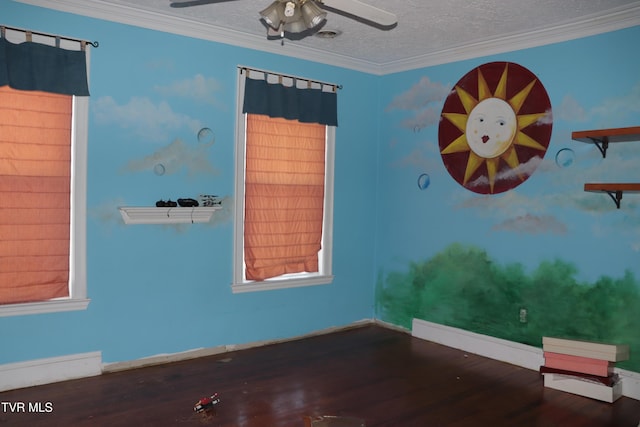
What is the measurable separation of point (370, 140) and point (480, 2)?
2.07 m

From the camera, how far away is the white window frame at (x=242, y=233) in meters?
4.38

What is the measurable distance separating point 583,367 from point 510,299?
0.83 metres

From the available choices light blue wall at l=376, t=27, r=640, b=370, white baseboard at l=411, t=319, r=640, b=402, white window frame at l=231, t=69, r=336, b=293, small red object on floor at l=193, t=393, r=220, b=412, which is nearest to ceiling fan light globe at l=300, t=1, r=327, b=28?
white window frame at l=231, t=69, r=336, b=293

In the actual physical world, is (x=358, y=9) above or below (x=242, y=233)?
above

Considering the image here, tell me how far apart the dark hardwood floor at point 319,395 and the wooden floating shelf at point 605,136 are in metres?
1.81

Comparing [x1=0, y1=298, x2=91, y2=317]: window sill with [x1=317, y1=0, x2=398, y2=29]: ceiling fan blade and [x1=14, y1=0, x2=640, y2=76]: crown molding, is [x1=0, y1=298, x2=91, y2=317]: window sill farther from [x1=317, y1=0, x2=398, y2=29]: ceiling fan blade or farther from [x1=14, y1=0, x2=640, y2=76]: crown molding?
[x1=317, y1=0, x2=398, y2=29]: ceiling fan blade

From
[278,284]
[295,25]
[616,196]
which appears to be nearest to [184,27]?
[295,25]

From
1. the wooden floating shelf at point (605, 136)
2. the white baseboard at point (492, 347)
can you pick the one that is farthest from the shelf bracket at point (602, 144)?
the white baseboard at point (492, 347)

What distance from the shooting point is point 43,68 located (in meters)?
3.46

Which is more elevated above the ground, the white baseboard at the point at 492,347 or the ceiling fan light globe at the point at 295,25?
the ceiling fan light globe at the point at 295,25

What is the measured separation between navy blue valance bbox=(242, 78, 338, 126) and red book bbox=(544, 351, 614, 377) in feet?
9.02

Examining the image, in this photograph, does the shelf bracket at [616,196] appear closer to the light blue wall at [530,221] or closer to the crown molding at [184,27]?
the light blue wall at [530,221]

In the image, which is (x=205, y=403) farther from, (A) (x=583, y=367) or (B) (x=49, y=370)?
(A) (x=583, y=367)

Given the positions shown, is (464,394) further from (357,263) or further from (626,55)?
(626,55)
